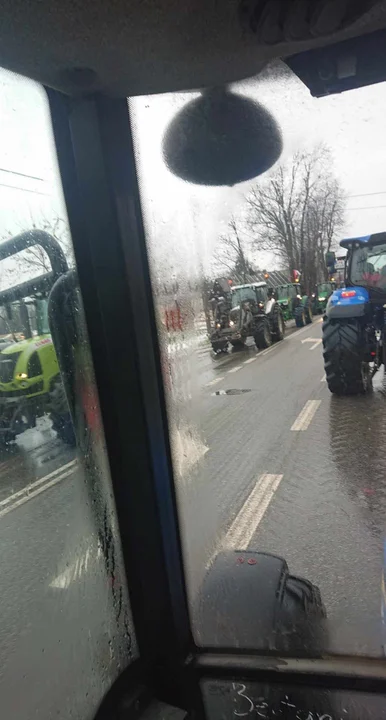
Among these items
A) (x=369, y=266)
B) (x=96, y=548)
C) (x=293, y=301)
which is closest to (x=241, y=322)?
(x=293, y=301)

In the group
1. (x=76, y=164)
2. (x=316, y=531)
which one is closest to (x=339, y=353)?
(x=316, y=531)

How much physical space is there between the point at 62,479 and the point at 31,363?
52 centimetres

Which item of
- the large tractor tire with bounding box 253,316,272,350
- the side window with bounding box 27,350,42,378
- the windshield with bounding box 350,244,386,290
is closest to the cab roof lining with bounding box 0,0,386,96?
the side window with bounding box 27,350,42,378

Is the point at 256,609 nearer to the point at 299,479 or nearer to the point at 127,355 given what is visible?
the point at 127,355

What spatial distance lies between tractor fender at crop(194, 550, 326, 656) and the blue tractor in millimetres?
1305

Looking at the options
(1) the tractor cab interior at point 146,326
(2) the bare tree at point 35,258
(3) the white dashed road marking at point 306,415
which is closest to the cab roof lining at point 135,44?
(1) the tractor cab interior at point 146,326

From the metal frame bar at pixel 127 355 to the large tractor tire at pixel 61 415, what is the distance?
0.11 metres

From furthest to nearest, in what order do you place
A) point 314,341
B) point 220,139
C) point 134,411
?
point 314,341 < point 220,139 < point 134,411

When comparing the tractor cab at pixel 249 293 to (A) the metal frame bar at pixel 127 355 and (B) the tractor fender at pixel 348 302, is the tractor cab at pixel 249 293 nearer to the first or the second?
(B) the tractor fender at pixel 348 302

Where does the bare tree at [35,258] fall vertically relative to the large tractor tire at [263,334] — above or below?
above

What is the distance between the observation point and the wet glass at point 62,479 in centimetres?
140

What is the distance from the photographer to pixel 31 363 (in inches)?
57.7

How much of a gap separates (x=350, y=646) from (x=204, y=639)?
1.54 feet

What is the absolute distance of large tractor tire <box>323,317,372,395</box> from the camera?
381cm
